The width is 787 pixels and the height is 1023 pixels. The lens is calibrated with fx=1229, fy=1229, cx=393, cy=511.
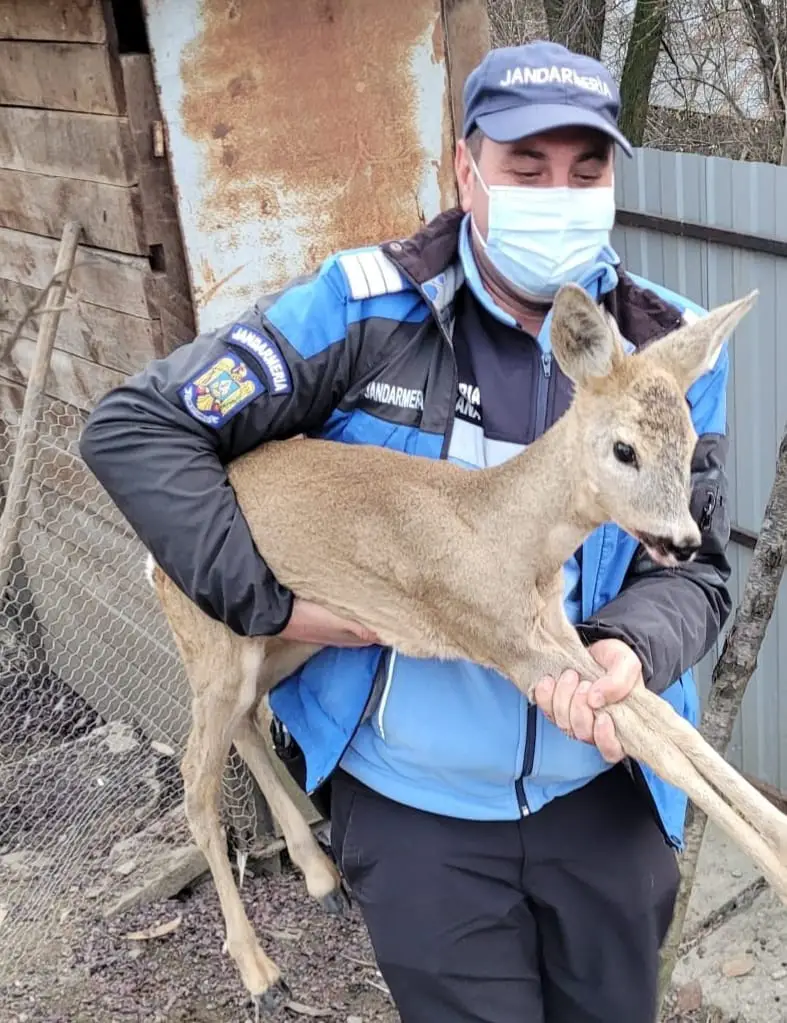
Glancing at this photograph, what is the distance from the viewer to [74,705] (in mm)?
6621

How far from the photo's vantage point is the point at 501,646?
2.56 metres

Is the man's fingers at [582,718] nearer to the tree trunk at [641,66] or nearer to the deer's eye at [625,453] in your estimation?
the deer's eye at [625,453]

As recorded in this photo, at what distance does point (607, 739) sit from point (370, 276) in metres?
1.06

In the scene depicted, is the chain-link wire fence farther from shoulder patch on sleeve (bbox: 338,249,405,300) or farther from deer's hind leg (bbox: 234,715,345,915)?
shoulder patch on sleeve (bbox: 338,249,405,300)

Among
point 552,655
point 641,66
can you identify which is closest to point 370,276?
point 552,655

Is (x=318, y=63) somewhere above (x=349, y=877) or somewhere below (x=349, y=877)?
above

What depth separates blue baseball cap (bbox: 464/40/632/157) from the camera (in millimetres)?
2516

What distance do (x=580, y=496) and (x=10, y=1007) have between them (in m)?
3.01

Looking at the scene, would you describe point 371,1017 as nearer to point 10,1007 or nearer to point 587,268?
point 10,1007

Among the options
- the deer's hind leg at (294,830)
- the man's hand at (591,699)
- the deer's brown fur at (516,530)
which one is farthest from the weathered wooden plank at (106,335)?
the man's hand at (591,699)

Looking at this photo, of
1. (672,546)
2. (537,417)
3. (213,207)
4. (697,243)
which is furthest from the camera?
(697,243)

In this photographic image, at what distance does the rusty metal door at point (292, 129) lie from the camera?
4.09m

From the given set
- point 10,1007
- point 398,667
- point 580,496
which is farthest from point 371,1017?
point 580,496

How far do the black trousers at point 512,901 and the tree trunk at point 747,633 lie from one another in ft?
1.68
